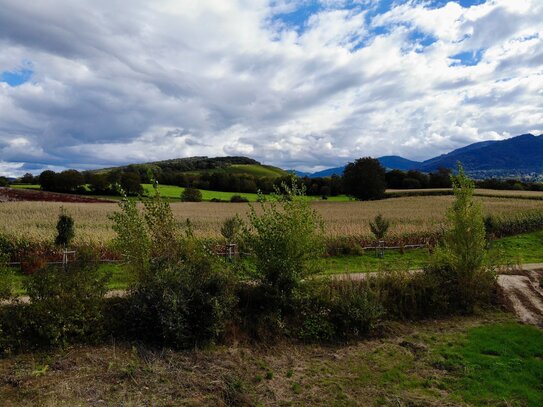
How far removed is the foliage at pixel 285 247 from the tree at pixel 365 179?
178 ft

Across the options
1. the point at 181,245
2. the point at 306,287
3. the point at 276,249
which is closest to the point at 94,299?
the point at 181,245

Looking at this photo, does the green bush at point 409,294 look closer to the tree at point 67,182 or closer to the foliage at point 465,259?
the foliage at point 465,259

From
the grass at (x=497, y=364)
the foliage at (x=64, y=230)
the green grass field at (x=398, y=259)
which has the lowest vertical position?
the grass at (x=497, y=364)

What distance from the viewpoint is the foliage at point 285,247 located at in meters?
12.8

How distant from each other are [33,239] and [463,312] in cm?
2000

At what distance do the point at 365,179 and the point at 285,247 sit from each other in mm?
54889

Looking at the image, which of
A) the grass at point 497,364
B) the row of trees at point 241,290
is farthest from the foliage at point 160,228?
the grass at point 497,364

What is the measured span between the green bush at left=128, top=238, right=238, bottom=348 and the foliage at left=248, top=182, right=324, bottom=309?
1391 millimetres

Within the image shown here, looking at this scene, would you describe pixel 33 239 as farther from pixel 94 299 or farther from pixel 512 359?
pixel 512 359

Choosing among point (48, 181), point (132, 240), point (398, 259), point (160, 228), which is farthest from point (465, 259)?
point (48, 181)

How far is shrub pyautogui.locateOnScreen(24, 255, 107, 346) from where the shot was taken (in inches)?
407

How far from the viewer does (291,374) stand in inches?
408

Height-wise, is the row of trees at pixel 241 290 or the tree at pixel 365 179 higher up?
the tree at pixel 365 179

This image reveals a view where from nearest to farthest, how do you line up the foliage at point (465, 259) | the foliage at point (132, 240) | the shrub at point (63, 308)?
the shrub at point (63, 308) < the foliage at point (132, 240) < the foliage at point (465, 259)
